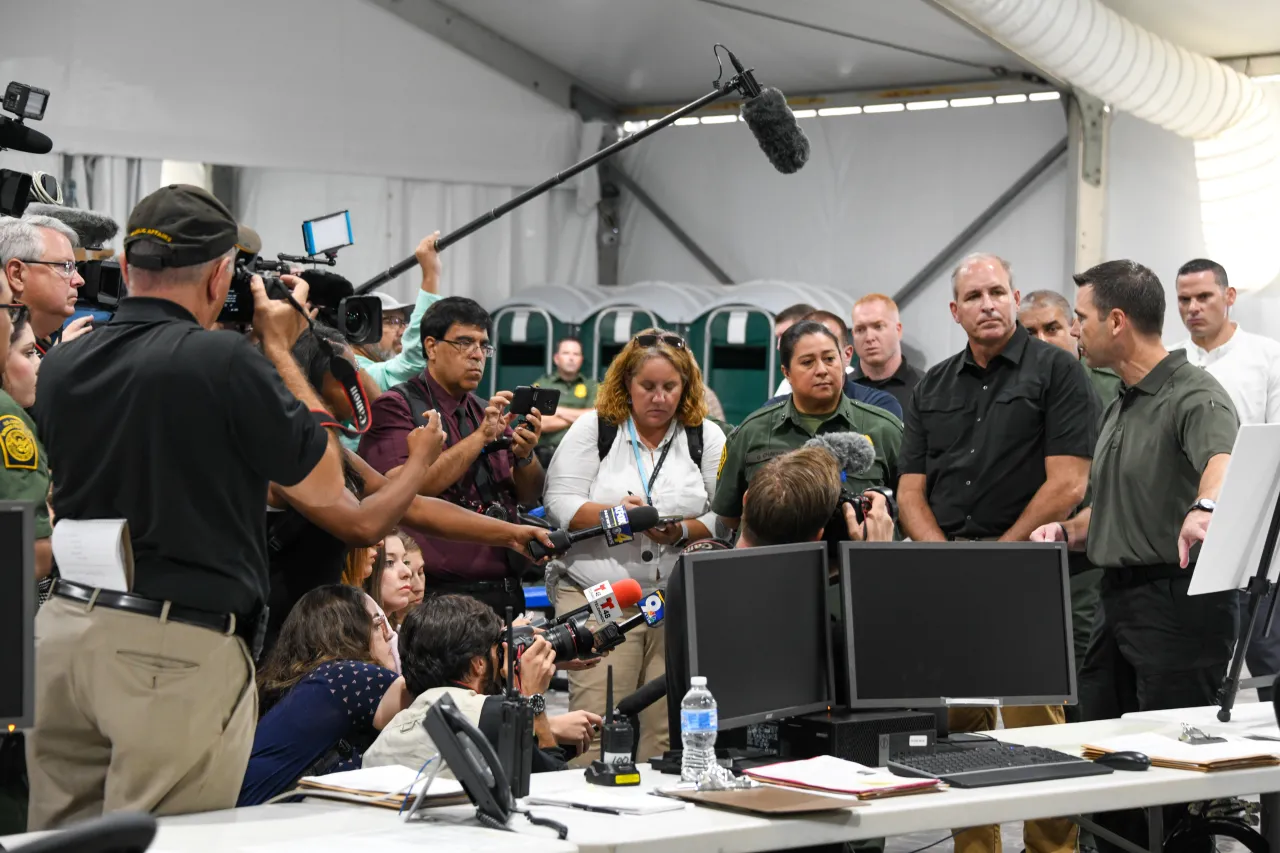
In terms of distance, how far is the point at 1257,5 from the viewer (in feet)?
26.5

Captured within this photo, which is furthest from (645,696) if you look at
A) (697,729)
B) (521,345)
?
(521,345)

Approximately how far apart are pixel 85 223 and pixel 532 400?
4.92 feet

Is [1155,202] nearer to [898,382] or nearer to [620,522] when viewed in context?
[898,382]

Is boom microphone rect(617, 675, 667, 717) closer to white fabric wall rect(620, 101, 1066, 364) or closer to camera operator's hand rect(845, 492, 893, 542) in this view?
camera operator's hand rect(845, 492, 893, 542)

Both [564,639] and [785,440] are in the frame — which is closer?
[564,639]

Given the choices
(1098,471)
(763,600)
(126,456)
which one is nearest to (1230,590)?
(1098,471)

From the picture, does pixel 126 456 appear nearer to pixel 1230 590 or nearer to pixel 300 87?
pixel 1230 590

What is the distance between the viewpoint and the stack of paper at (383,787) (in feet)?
8.39

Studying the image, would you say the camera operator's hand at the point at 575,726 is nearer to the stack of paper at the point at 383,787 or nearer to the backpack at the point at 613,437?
the stack of paper at the point at 383,787

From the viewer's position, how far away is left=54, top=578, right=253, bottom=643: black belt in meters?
2.30

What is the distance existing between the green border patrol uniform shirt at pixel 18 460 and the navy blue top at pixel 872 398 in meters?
2.44

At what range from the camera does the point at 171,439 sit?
230cm

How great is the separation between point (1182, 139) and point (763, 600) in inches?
285

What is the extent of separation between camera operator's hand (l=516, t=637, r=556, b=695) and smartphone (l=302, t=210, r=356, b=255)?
3.86 feet
